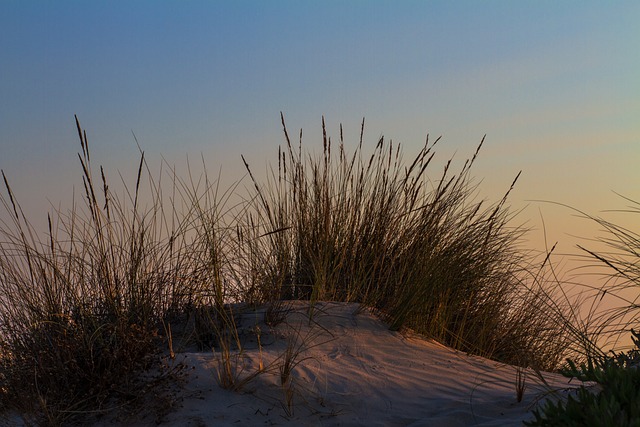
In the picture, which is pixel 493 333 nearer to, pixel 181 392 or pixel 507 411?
pixel 507 411

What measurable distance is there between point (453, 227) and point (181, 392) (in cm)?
292

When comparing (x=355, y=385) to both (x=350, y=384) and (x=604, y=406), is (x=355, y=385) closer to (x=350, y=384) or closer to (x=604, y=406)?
(x=350, y=384)

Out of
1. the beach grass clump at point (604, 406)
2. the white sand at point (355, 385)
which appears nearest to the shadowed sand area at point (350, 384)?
the white sand at point (355, 385)

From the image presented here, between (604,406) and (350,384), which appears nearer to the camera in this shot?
(604,406)

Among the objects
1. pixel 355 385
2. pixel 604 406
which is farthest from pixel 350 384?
pixel 604 406

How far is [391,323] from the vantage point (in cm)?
531

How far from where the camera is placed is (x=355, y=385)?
168 inches

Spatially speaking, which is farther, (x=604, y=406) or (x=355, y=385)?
(x=355, y=385)

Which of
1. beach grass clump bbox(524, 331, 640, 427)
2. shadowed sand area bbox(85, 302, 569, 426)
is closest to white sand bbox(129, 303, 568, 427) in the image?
shadowed sand area bbox(85, 302, 569, 426)

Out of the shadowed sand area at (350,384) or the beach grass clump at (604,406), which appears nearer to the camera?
the beach grass clump at (604,406)

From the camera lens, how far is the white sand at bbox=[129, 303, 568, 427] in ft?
12.6

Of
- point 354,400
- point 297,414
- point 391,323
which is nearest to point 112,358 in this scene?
point 297,414

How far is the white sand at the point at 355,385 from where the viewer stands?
3846 mm

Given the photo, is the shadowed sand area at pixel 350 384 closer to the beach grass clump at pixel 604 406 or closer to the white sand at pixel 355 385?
the white sand at pixel 355 385
